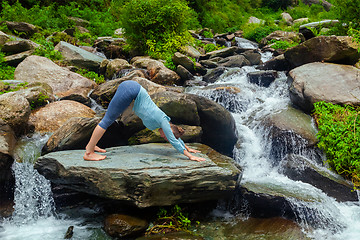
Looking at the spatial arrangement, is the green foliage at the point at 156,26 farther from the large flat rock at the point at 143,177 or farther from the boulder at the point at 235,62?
the large flat rock at the point at 143,177

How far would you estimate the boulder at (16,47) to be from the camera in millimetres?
10312

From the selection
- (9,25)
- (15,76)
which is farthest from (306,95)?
(9,25)

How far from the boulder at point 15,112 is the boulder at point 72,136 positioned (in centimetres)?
105

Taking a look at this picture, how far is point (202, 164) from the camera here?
421 centimetres

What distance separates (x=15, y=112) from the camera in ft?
19.3

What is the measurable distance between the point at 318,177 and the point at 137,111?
3.96 meters

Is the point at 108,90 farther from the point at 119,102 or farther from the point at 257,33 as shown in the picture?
the point at 257,33

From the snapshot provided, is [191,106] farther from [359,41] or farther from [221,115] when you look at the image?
[359,41]

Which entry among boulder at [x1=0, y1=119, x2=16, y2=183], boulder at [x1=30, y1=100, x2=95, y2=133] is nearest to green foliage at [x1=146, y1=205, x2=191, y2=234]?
boulder at [x1=0, y1=119, x2=16, y2=183]

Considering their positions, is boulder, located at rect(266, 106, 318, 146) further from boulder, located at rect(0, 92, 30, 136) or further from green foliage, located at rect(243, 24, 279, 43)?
green foliage, located at rect(243, 24, 279, 43)

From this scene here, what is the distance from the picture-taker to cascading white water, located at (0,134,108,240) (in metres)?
4.23

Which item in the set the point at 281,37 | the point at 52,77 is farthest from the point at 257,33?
the point at 52,77

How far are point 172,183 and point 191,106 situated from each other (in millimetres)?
2305

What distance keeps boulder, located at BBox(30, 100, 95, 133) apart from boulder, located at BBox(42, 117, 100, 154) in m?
1.29
